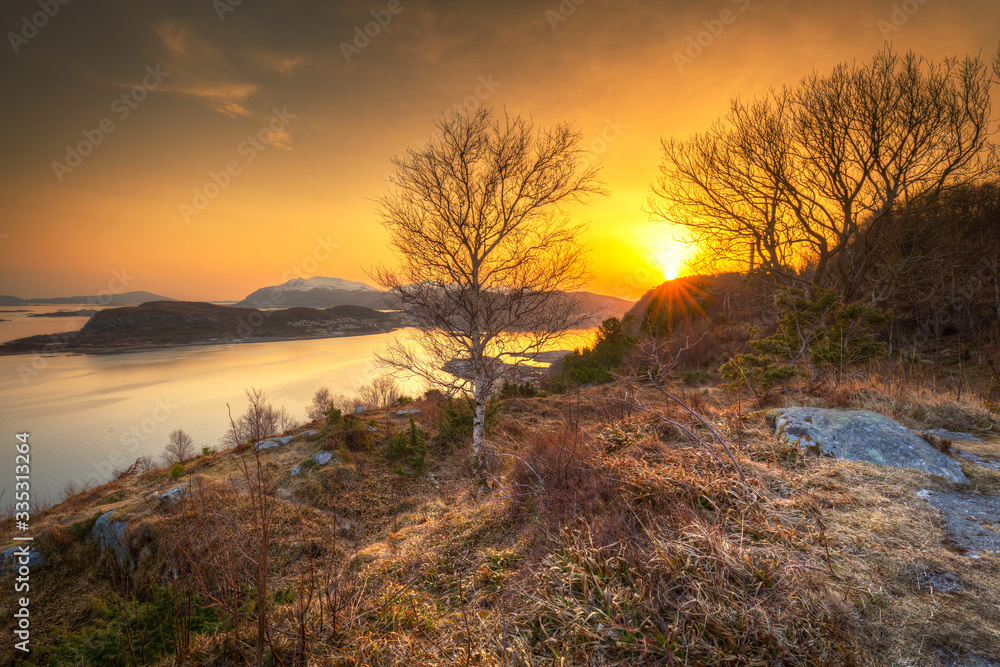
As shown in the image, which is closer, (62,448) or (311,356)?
(62,448)

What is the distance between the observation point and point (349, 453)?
31.0 feet

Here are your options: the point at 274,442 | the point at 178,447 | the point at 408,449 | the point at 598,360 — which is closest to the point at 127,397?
the point at 178,447

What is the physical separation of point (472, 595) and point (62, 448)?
38.2m

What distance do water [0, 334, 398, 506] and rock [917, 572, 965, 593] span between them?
10.7 m

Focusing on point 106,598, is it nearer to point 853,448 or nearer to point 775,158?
point 853,448

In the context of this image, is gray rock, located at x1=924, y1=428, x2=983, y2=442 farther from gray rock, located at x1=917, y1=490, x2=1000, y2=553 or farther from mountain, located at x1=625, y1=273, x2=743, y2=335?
mountain, located at x1=625, y1=273, x2=743, y2=335

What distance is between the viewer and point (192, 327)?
73875 millimetres

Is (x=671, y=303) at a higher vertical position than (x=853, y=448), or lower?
higher

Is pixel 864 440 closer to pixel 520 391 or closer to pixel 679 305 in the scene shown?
pixel 520 391

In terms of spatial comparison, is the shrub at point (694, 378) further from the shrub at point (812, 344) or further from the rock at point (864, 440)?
the rock at point (864, 440)

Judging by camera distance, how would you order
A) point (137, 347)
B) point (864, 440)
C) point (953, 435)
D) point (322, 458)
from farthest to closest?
point (137, 347), point (322, 458), point (953, 435), point (864, 440)

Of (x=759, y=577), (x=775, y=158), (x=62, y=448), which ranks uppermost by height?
(x=775, y=158)

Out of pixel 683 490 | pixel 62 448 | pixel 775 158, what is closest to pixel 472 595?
pixel 683 490

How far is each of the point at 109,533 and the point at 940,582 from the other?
1044 centimetres
